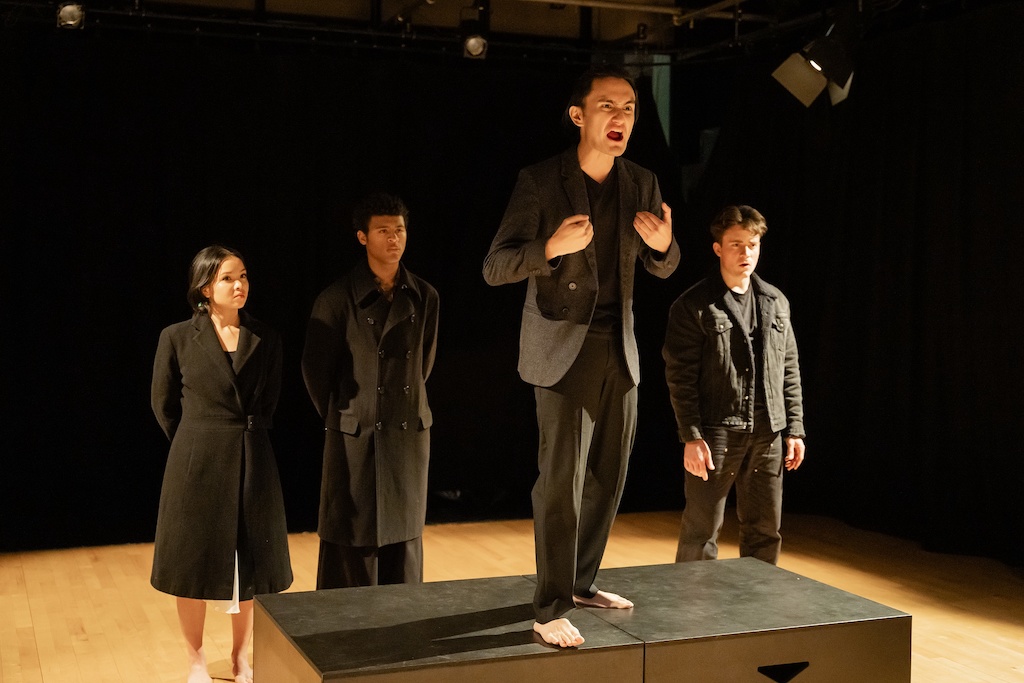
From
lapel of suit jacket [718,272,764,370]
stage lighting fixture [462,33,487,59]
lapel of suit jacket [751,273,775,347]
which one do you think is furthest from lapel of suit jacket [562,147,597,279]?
stage lighting fixture [462,33,487,59]

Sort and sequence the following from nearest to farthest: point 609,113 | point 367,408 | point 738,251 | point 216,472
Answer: point 609,113, point 216,472, point 367,408, point 738,251

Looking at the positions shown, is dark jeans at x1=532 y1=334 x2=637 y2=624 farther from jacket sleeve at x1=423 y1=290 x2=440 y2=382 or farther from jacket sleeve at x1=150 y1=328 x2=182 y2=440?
jacket sleeve at x1=150 y1=328 x2=182 y2=440

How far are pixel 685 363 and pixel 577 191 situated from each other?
1.45 m

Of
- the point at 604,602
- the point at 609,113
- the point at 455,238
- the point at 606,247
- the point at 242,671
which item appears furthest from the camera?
the point at 455,238

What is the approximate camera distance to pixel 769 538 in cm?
420

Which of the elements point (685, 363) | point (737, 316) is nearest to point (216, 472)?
point (685, 363)

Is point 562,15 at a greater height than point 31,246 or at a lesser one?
greater

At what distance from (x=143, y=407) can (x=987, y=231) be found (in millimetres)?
4596

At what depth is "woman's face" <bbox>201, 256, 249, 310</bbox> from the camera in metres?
3.69

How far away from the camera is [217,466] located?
3641 mm

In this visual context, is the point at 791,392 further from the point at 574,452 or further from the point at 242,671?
the point at 242,671

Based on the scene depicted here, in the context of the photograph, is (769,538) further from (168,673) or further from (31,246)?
(31,246)

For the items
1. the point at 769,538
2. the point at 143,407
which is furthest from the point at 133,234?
the point at 769,538

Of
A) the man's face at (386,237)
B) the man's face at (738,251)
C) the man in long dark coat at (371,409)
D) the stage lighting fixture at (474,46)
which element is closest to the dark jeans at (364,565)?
the man in long dark coat at (371,409)
